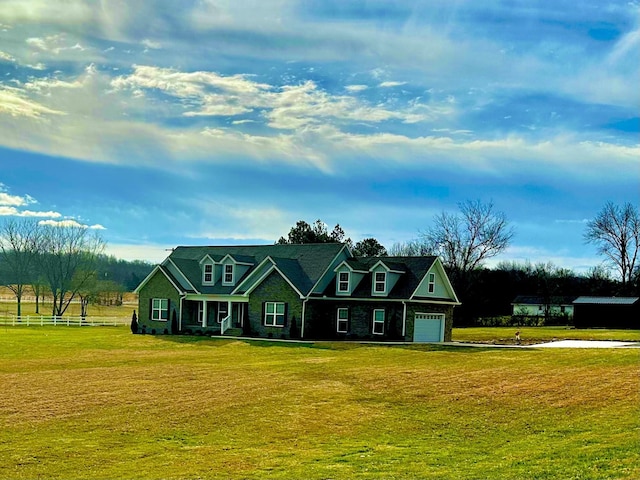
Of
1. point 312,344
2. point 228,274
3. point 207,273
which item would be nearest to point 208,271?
point 207,273

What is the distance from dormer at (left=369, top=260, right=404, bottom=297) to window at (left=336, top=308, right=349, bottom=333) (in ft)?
7.53

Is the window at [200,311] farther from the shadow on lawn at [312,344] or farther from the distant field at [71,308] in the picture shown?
the distant field at [71,308]

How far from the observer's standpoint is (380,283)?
4550 centimetres

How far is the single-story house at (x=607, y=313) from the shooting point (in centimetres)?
6425

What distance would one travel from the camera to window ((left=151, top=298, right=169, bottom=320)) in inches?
2090

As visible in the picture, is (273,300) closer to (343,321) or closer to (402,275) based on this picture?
(343,321)

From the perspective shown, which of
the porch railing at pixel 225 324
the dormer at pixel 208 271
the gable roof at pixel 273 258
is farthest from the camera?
the dormer at pixel 208 271

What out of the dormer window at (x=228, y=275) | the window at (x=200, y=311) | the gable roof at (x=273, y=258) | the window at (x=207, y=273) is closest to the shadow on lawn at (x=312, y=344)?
the window at (x=200, y=311)

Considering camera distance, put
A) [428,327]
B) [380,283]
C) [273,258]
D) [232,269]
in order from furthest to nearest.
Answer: [232,269] → [273,258] → [428,327] → [380,283]

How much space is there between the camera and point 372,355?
112ft

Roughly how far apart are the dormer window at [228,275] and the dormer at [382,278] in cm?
1161

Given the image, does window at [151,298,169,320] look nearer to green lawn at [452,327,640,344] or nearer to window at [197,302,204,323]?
window at [197,302,204,323]

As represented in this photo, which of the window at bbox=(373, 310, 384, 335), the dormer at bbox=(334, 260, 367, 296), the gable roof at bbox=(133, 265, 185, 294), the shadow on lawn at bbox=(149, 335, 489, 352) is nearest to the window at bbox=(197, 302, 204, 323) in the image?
the gable roof at bbox=(133, 265, 185, 294)

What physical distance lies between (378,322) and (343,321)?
2413 mm
